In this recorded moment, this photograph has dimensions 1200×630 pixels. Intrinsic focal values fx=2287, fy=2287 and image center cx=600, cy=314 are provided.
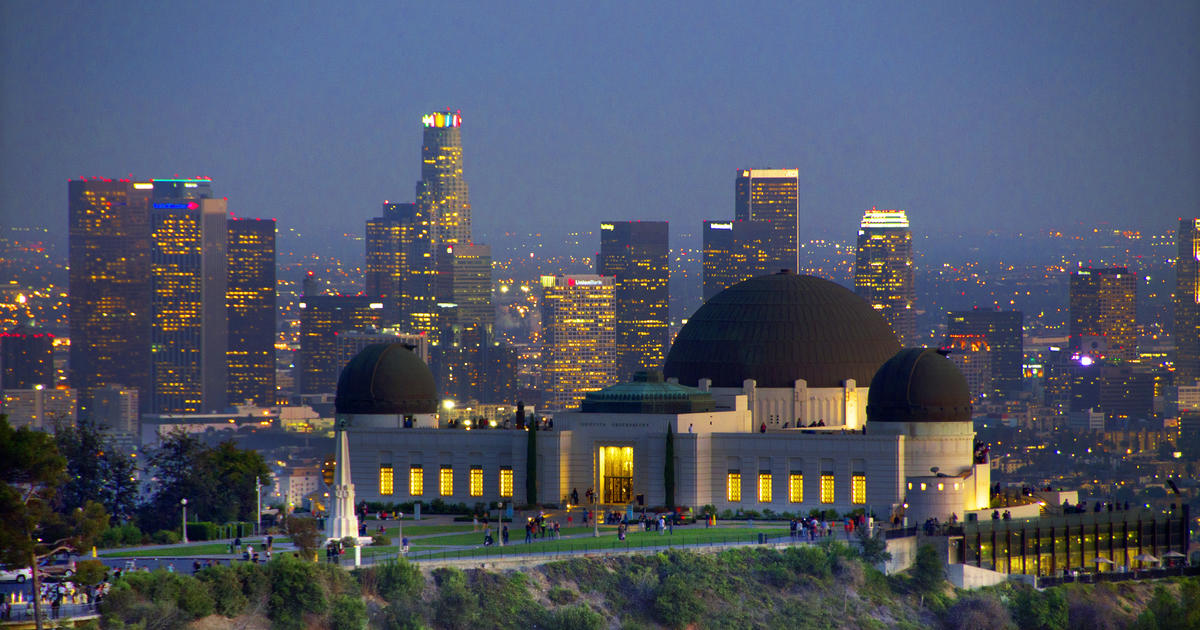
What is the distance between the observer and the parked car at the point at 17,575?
8488 centimetres

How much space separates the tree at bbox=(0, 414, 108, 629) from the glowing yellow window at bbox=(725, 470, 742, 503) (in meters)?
44.3

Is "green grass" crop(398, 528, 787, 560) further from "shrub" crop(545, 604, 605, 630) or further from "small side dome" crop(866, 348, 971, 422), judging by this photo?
"small side dome" crop(866, 348, 971, 422)

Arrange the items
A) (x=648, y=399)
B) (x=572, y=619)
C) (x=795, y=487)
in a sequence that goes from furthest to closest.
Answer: (x=648, y=399)
(x=795, y=487)
(x=572, y=619)

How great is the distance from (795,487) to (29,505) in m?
48.9

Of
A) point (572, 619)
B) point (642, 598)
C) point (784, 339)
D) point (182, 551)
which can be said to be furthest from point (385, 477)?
point (572, 619)

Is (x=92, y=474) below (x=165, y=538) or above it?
above

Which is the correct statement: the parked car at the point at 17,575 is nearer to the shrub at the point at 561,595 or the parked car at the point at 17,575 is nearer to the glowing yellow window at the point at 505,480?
the shrub at the point at 561,595

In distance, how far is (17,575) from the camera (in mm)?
85312

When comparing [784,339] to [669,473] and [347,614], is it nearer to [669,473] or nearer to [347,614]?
[669,473]

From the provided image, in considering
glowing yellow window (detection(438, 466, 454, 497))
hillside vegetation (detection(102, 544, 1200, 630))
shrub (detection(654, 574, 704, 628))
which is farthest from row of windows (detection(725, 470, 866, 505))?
shrub (detection(654, 574, 704, 628))

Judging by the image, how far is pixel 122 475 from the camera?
136250 millimetres

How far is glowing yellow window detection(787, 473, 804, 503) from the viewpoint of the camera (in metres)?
119

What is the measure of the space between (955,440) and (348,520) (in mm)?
34660

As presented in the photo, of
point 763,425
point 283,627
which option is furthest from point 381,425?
point 283,627
